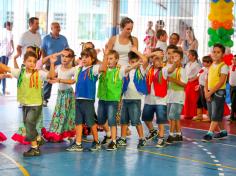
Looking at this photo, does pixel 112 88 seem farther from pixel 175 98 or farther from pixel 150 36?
pixel 150 36

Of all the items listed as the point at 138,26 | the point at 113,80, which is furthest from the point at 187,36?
the point at 113,80

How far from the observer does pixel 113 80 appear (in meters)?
6.92

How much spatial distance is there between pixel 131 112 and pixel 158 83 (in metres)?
0.56

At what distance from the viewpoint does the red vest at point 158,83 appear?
24.2 feet

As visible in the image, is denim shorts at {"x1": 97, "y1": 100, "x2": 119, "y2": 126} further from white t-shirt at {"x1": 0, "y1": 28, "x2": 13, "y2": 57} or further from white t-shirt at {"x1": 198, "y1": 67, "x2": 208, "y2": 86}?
white t-shirt at {"x1": 0, "y1": 28, "x2": 13, "y2": 57}

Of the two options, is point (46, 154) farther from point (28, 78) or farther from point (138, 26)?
point (138, 26)

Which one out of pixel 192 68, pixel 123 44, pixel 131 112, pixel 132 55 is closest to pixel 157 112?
pixel 131 112

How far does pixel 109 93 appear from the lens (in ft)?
22.7

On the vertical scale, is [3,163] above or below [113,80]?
below

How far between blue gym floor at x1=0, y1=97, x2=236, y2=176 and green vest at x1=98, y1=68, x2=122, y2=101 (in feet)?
2.30

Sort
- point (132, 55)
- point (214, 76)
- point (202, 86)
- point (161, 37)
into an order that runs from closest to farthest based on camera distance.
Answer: point (132, 55) < point (214, 76) < point (161, 37) < point (202, 86)

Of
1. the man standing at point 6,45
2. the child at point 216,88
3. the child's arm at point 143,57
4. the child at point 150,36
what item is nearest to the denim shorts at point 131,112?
the child's arm at point 143,57

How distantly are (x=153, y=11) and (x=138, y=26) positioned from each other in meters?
0.70

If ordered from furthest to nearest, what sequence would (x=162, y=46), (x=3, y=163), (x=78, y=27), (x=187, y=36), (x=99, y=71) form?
1. (x=78, y=27)
2. (x=187, y=36)
3. (x=162, y=46)
4. (x=99, y=71)
5. (x=3, y=163)
